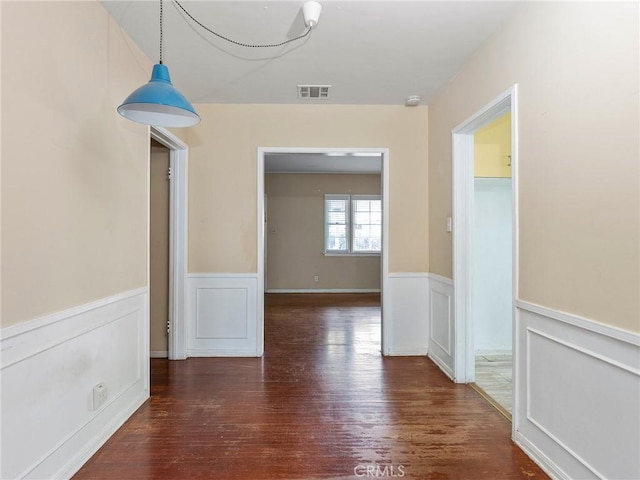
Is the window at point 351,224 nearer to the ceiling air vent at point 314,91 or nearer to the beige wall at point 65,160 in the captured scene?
the ceiling air vent at point 314,91

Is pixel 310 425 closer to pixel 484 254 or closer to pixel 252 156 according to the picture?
pixel 484 254

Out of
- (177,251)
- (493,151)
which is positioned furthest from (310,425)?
(493,151)

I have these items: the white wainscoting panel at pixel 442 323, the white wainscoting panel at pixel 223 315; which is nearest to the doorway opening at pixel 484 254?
the white wainscoting panel at pixel 442 323

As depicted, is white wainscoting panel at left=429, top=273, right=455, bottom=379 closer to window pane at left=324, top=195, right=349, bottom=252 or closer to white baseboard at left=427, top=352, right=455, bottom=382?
white baseboard at left=427, top=352, right=455, bottom=382

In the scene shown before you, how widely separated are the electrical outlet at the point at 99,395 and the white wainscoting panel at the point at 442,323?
102 inches

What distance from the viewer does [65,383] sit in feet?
5.83

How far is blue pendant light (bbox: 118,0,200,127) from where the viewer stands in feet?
5.14

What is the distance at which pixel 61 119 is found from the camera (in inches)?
67.9

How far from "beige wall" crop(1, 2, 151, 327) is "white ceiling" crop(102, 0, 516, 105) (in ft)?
1.22

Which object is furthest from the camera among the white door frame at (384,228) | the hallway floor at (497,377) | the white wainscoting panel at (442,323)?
the white door frame at (384,228)

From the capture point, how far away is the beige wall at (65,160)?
1460 mm

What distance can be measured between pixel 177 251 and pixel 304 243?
445 cm

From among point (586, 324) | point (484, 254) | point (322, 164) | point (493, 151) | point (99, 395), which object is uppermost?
point (322, 164)

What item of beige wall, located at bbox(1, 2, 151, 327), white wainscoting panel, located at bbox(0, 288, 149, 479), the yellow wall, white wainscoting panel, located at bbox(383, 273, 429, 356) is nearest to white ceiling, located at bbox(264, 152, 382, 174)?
the yellow wall
